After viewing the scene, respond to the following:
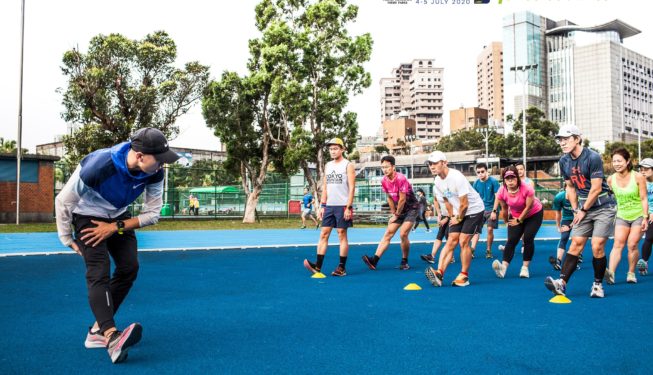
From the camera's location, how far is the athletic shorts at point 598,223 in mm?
6461

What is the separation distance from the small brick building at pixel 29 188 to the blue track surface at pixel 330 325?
64.9 feet

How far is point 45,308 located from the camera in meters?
5.79

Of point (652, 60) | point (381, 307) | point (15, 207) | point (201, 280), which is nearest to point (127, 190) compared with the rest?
point (381, 307)

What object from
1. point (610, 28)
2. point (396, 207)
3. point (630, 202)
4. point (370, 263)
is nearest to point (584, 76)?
point (610, 28)

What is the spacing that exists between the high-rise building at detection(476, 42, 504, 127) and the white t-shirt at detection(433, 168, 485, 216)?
586ft

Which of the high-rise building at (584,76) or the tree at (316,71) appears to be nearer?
the tree at (316,71)

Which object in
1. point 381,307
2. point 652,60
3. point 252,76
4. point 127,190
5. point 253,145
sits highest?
point 652,60

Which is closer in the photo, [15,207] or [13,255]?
[13,255]

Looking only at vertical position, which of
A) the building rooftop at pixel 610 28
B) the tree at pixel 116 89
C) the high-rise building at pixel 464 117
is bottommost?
the tree at pixel 116 89

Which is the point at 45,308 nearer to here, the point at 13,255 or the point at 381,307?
the point at 381,307

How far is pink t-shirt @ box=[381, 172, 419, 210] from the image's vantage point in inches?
372

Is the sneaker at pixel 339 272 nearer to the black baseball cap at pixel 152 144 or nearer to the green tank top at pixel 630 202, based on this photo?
the green tank top at pixel 630 202

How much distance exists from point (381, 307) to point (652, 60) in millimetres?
177224

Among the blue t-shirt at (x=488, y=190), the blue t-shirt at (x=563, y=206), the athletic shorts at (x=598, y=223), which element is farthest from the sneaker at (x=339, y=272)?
the blue t-shirt at (x=488, y=190)
